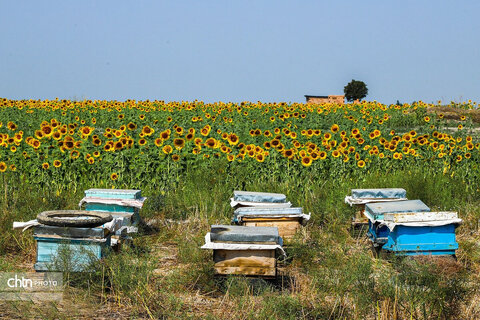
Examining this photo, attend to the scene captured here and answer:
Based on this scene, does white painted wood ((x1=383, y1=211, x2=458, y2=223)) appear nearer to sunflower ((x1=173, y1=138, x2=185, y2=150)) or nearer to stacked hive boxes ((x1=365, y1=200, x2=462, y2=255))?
stacked hive boxes ((x1=365, y1=200, x2=462, y2=255))

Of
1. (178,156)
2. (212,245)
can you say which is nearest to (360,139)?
(178,156)

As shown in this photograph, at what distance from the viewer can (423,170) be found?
34.2 ft

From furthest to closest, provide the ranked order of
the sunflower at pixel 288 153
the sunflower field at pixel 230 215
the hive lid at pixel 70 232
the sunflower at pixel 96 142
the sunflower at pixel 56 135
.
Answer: the sunflower at pixel 56 135 → the sunflower at pixel 96 142 → the sunflower at pixel 288 153 → the hive lid at pixel 70 232 → the sunflower field at pixel 230 215

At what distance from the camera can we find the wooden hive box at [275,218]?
637 cm

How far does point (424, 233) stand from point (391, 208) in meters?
0.53

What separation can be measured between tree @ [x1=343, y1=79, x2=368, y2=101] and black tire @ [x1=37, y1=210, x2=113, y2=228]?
57.5m

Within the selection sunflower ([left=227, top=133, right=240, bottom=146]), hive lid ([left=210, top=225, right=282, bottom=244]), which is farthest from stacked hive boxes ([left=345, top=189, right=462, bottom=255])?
sunflower ([left=227, top=133, right=240, bottom=146])

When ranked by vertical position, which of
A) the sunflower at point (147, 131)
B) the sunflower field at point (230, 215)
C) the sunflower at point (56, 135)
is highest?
the sunflower at point (147, 131)

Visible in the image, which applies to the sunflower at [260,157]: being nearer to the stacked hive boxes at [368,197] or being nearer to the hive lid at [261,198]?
the stacked hive boxes at [368,197]

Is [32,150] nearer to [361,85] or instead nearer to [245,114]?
[245,114]

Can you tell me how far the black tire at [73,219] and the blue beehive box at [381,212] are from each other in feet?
8.56

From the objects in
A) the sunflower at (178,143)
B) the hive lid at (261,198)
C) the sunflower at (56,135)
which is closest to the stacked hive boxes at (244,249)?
the hive lid at (261,198)

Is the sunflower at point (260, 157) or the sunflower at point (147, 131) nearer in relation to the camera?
the sunflower at point (260, 157)

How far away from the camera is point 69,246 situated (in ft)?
17.4
